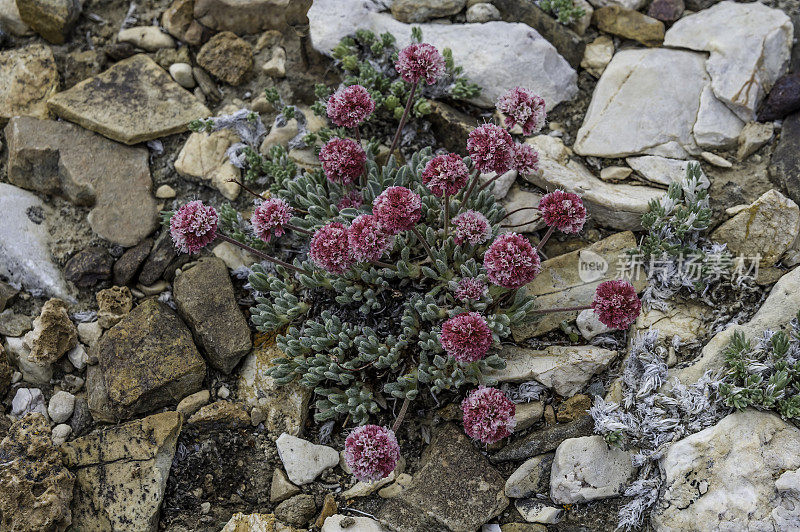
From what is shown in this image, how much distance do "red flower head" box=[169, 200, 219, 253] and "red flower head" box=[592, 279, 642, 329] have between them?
296cm

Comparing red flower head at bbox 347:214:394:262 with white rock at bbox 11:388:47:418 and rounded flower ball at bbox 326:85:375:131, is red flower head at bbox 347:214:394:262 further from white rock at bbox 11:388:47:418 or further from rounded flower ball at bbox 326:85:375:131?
white rock at bbox 11:388:47:418

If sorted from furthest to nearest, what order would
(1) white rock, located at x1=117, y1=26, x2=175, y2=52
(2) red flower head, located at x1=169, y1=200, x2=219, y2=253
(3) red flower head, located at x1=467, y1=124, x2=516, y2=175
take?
1. (1) white rock, located at x1=117, y1=26, x2=175, y2=52
2. (2) red flower head, located at x1=169, y1=200, x2=219, y2=253
3. (3) red flower head, located at x1=467, y1=124, x2=516, y2=175

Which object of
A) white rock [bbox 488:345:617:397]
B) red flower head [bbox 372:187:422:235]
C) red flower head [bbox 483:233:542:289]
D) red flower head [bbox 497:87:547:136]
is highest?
red flower head [bbox 497:87:547:136]

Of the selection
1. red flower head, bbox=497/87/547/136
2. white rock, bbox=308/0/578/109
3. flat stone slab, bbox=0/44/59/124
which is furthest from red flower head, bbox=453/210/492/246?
flat stone slab, bbox=0/44/59/124

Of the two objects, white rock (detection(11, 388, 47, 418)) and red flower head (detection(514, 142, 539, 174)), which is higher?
red flower head (detection(514, 142, 539, 174))

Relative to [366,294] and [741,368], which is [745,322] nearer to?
[741,368]

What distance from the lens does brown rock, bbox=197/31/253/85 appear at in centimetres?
693

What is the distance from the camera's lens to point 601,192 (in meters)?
5.99

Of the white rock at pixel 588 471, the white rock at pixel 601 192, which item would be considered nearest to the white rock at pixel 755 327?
the white rock at pixel 588 471

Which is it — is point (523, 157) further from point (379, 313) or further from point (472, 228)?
point (379, 313)

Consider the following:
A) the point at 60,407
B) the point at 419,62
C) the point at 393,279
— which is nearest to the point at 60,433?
the point at 60,407

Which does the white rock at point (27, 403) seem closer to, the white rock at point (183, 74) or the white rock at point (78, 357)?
the white rock at point (78, 357)

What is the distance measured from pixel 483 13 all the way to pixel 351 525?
5.28 metres

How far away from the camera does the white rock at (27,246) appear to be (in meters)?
5.91
